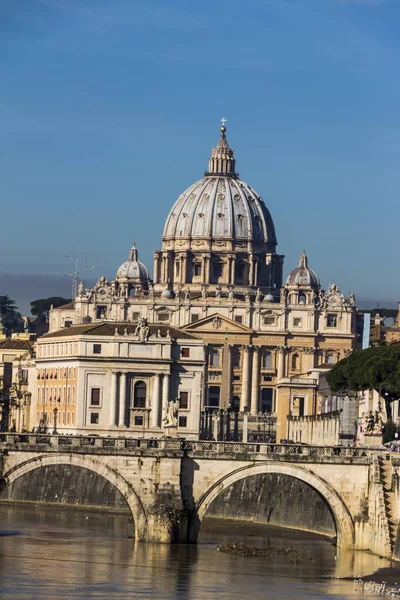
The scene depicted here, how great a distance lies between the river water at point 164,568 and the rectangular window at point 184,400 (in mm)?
55925

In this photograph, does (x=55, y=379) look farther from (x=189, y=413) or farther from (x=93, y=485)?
(x=93, y=485)

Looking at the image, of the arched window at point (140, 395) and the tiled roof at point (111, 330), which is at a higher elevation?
the tiled roof at point (111, 330)

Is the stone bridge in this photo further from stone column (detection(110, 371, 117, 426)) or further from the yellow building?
the yellow building

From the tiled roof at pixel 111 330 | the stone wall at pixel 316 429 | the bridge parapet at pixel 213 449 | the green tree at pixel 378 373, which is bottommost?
the bridge parapet at pixel 213 449

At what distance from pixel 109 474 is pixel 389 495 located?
10798mm

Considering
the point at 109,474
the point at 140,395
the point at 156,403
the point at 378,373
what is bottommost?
the point at 109,474

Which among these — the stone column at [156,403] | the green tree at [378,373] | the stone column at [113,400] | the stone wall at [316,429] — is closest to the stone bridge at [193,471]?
the green tree at [378,373]

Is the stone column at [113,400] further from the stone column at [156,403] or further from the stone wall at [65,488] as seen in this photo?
the stone wall at [65,488]

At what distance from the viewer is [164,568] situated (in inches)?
3403

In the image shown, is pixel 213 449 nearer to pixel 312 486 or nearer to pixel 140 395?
pixel 312 486

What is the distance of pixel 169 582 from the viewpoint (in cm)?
8325

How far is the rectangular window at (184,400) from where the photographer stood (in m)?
161

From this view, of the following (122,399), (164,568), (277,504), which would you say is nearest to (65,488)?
(277,504)

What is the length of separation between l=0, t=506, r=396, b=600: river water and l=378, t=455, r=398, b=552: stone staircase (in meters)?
1.26
